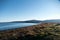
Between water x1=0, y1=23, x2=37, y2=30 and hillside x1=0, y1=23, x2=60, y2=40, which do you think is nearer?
hillside x1=0, y1=23, x2=60, y2=40

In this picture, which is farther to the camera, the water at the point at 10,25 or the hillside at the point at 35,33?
the water at the point at 10,25

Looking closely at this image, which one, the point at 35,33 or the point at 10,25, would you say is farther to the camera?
the point at 10,25

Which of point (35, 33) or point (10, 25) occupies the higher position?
point (10, 25)

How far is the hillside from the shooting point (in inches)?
115

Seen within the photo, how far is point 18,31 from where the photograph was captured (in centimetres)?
307

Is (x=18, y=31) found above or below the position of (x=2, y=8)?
below

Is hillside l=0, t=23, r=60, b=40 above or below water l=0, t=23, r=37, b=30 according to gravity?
below

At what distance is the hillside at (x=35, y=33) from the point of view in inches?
115

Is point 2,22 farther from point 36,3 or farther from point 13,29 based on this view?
point 36,3

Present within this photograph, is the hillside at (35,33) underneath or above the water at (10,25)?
underneath

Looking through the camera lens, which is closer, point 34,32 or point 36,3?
point 34,32

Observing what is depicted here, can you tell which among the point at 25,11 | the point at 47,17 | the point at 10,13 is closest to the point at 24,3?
the point at 25,11

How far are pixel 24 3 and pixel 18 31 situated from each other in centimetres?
74

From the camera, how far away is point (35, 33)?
9.84ft
